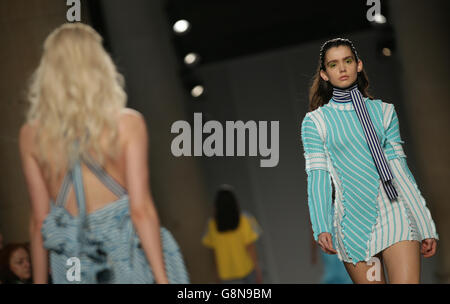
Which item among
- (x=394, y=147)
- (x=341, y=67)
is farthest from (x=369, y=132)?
(x=341, y=67)

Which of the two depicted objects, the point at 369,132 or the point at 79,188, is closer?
the point at 369,132

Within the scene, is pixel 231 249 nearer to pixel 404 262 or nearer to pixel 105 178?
pixel 105 178

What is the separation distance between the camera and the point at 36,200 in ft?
12.8

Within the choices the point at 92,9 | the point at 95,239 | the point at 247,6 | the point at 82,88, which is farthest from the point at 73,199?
the point at 247,6

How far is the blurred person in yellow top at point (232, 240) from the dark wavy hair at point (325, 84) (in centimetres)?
81

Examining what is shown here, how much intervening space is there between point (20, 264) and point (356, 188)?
85.2 inches

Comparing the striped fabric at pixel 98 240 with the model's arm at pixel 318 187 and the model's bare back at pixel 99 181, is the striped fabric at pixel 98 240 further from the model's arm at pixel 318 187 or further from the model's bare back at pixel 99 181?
the model's arm at pixel 318 187

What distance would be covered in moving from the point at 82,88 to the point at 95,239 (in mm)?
896

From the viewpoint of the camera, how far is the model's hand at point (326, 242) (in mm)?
3266

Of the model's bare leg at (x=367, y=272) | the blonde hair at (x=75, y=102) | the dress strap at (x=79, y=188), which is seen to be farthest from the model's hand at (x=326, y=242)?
the dress strap at (x=79, y=188)
